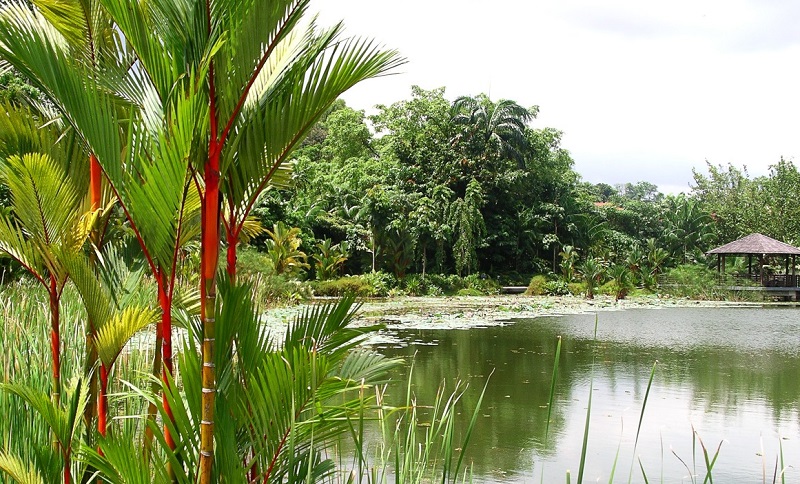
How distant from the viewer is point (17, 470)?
5.69 ft

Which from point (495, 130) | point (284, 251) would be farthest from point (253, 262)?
point (495, 130)

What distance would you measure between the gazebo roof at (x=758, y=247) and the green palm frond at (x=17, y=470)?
22.8 meters

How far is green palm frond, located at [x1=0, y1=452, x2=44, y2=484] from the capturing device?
5.66ft

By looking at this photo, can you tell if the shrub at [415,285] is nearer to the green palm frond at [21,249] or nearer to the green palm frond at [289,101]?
the green palm frond at [21,249]

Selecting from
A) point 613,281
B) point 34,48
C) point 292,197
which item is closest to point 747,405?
point 34,48

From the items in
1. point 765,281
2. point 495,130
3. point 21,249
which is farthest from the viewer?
point 495,130

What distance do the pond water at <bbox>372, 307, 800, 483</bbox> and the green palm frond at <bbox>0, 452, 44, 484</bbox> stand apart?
1.21 metres

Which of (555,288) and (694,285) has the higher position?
(694,285)


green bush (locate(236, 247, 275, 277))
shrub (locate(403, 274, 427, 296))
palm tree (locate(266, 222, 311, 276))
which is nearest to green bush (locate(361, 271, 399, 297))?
shrub (locate(403, 274, 427, 296))

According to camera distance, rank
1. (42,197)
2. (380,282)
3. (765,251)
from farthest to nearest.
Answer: (765,251), (380,282), (42,197)

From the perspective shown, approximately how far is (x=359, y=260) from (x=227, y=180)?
1861 centimetres

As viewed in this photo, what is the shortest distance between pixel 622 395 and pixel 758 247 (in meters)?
17.7

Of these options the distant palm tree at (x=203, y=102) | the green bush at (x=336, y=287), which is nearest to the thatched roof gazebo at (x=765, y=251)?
the green bush at (x=336, y=287)

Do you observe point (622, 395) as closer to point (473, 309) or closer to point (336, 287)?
point (473, 309)
